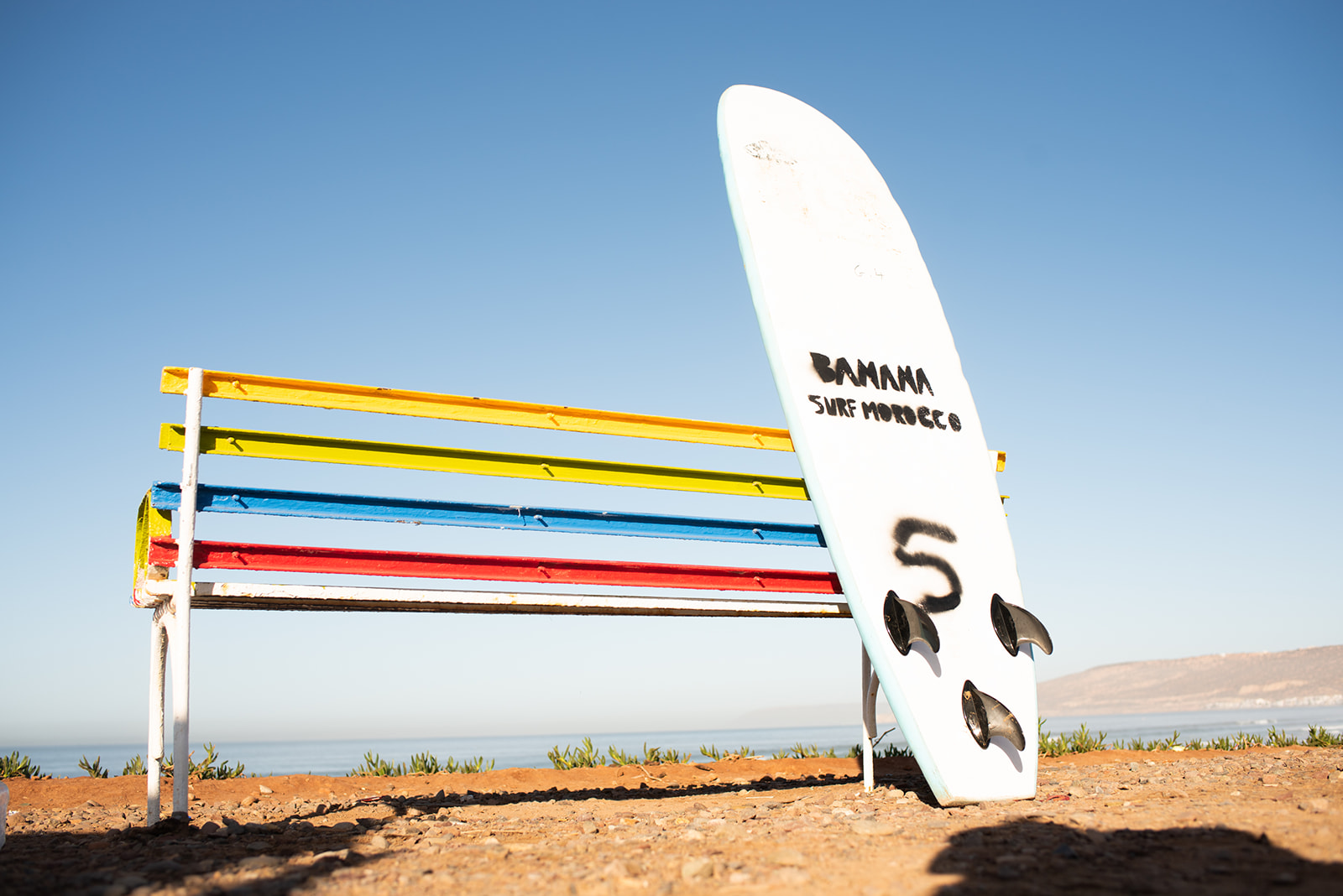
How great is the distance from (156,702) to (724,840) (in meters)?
3.05

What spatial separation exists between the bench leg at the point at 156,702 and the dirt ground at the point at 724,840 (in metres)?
0.17

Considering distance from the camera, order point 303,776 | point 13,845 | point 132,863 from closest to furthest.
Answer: point 132,863 < point 13,845 < point 303,776

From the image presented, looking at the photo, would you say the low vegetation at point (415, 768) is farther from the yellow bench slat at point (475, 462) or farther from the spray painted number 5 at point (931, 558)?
the spray painted number 5 at point (931, 558)

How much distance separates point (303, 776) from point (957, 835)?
5.60 m

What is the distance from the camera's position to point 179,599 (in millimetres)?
4430

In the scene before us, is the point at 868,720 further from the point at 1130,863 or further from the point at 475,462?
the point at 475,462

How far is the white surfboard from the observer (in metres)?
5.20

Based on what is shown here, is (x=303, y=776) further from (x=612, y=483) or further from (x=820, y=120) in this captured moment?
(x=820, y=120)

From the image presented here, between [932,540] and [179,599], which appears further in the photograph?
[932,540]

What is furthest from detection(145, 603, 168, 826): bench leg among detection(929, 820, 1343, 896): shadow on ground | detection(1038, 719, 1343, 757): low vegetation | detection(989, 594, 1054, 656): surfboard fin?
detection(1038, 719, 1343, 757): low vegetation

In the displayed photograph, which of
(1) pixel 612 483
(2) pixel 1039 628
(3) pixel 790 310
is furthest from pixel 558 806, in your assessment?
(3) pixel 790 310

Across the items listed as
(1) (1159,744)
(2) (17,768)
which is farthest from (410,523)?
(1) (1159,744)

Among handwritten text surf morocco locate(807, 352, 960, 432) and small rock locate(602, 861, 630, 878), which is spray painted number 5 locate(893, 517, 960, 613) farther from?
Result: small rock locate(602, 861, 630, 878)

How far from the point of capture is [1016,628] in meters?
5.56
